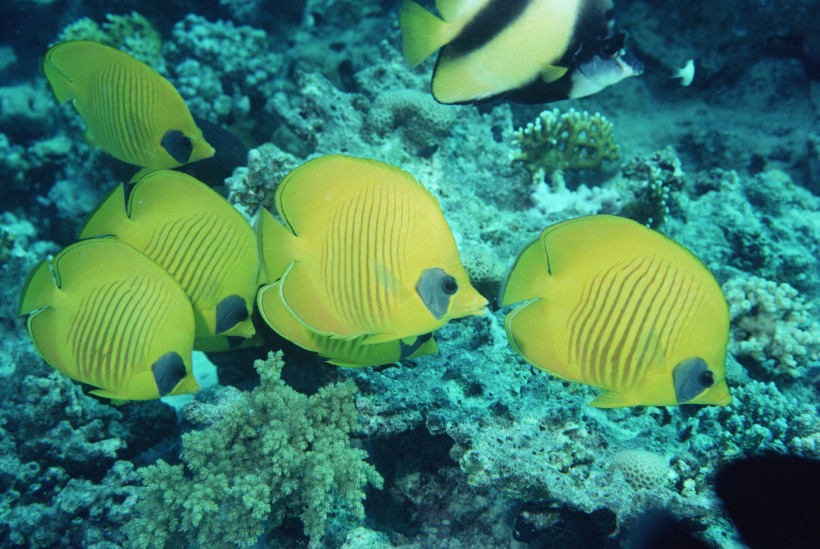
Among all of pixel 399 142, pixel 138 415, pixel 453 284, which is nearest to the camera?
pixel 453 284

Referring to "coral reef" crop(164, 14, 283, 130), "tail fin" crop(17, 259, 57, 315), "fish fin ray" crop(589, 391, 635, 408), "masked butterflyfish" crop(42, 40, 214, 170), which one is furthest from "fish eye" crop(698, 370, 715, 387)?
"coral reef" crop(164, 14, 283, 130)

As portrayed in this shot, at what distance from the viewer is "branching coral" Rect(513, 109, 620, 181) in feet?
15.2

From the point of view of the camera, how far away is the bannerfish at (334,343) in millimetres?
1846

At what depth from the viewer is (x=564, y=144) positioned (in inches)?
191

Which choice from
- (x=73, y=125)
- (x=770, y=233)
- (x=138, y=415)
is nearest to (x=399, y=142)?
(x=138, y=415)

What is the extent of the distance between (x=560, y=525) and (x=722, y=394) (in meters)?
1.40

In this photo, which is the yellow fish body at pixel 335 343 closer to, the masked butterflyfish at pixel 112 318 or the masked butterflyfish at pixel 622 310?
the masked butterflyfish at pixel 112 318

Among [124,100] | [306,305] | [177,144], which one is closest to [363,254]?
[306,305]

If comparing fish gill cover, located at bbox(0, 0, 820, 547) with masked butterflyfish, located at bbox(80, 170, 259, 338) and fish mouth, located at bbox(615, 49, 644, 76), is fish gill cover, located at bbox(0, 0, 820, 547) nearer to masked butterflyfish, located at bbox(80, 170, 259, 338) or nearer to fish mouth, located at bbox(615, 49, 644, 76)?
fish mouth, located at bbox(615, 49, 644, 76)

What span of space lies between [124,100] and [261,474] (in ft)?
7.26

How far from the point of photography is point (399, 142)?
166 inches

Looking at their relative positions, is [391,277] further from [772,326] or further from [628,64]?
[772,326]

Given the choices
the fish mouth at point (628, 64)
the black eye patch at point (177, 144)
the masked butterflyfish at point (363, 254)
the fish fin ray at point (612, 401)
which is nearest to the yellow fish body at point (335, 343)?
the masked butterflyfish at point (363, 254)

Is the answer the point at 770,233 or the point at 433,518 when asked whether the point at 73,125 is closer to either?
the point at 433,518
